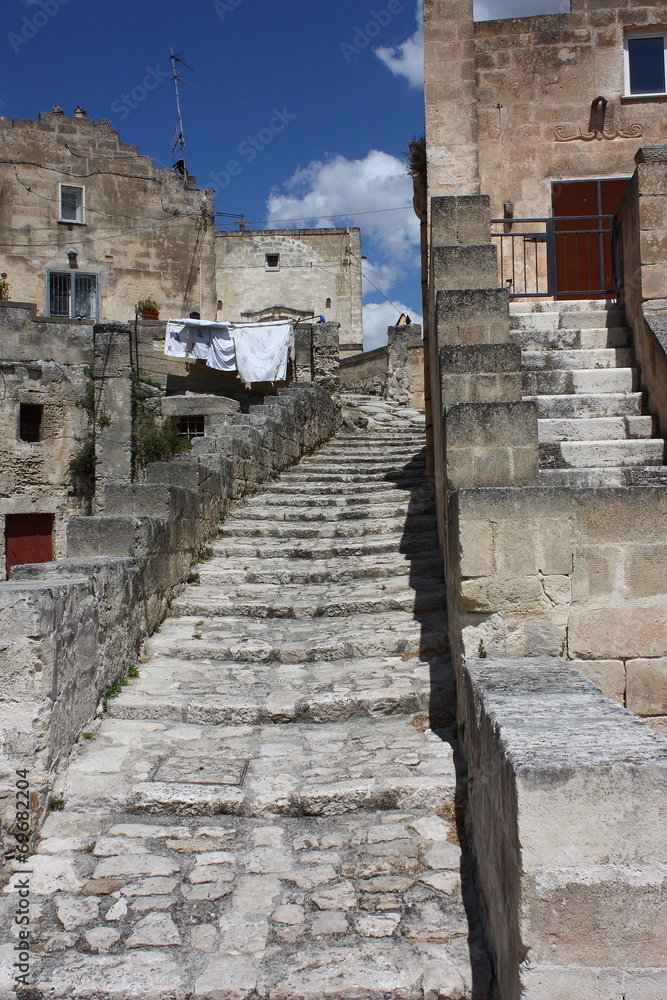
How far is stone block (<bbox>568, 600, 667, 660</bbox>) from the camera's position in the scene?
13.0ft

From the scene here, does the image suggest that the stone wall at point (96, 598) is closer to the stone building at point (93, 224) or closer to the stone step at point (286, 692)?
the stone step at point (286, 692)

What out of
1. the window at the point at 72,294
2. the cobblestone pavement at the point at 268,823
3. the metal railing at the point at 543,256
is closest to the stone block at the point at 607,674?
the cobblestone pavement at the point at 268,823

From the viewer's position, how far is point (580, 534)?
3.93 metres

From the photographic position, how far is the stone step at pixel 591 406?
5617 millimetres

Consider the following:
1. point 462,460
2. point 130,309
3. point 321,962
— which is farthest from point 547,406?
point 130,309

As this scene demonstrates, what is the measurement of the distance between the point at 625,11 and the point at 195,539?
288 inches

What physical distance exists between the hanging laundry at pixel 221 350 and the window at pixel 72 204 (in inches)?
324

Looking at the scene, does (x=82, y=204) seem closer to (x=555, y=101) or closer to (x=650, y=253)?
(x=555, y=101)

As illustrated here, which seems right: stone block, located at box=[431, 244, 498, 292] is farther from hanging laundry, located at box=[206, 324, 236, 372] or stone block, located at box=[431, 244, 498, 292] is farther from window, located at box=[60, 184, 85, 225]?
window, located at box=[60, 184, 85, 225]

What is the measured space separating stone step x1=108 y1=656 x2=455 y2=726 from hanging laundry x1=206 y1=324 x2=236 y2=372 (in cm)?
1072

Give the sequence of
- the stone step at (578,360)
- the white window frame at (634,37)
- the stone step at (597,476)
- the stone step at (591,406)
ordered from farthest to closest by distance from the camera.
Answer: the white window frame at (634,37) < the stone step at (578,360) < the stone step at (591,406) < the stone step at (597,476)

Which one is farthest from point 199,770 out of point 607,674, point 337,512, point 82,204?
point 82,204

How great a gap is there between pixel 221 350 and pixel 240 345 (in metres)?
0.39

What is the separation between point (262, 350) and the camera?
15.1m
